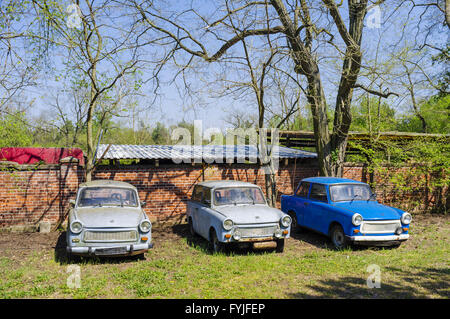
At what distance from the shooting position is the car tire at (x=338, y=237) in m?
8.06

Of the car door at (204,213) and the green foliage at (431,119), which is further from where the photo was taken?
the green foliage at (431,119)

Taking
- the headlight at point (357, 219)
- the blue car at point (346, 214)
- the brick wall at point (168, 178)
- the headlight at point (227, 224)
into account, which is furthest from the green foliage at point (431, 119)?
the headlight at point (227, 224)

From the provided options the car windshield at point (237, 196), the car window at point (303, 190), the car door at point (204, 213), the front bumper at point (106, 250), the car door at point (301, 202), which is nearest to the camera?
the front bumper at point (106, 250)

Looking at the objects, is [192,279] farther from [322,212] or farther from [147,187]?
[147,187]

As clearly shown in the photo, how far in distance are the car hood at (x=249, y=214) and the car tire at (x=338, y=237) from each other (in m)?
1.60

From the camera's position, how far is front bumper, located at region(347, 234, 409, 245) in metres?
7.83

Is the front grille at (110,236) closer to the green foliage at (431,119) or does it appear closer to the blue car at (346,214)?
the blue car at (346,214)

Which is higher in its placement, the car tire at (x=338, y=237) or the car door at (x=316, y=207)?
the car door at (x=316, y=207)

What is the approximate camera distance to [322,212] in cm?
886

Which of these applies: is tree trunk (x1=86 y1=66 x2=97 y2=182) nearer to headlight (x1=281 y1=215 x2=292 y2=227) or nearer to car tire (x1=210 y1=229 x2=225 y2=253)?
car tire (x1=210 y1=229 x2=225 y2=253)

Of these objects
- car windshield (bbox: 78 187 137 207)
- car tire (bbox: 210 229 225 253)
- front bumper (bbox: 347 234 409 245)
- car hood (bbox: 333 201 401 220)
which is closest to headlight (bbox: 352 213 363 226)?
car hood (bbox: 333 201 401 220)

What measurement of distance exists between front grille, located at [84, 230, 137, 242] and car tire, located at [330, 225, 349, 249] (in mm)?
4718

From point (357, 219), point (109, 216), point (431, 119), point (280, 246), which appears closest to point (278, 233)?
point (280, 246)
